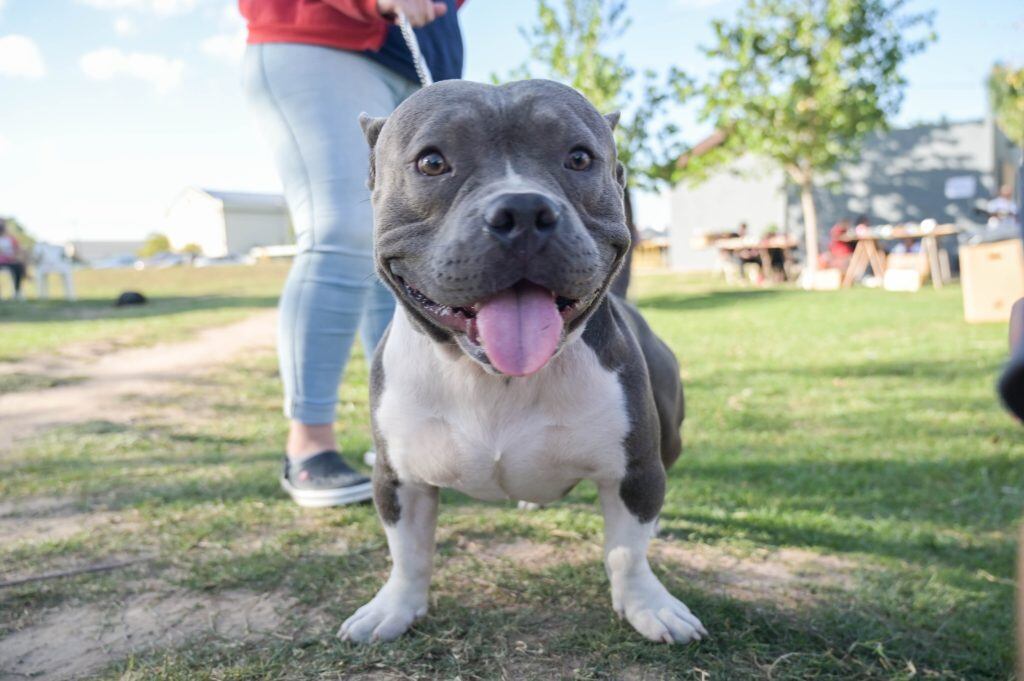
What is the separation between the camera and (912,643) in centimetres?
196

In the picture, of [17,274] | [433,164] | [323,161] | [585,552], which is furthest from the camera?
[17,274]

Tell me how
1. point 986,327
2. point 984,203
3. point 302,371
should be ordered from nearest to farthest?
1. point 302,371
2. point 986,327
3. point 984,203

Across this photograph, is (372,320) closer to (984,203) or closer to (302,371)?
(302,371)

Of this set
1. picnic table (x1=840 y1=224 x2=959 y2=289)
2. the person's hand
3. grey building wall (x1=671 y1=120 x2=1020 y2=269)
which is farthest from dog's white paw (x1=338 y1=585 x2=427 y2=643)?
grey building wall (x1=671 y1=120 x2=1020 y2=269)

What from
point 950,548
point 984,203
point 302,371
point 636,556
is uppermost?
point 984,203

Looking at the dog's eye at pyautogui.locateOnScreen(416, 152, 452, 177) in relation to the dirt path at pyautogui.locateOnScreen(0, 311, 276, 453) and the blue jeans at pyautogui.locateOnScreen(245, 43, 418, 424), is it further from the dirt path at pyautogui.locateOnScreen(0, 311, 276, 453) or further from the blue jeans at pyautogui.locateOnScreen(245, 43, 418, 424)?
the dirt path at pyautogui.locateOnScreen(0, 311, 276, 453)

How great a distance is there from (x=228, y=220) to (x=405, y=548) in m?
67.4

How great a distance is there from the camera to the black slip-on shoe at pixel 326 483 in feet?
9.50

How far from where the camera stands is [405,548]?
6.77 ft

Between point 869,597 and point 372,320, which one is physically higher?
point 372,320

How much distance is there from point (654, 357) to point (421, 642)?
1.03m

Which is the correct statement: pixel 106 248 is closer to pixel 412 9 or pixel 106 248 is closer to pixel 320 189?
pixel 320 189

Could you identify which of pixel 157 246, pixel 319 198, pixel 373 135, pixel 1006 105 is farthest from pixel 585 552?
pixel 157 246

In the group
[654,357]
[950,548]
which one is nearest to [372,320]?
[654,357]
